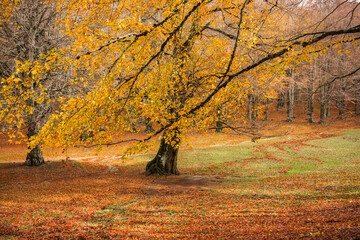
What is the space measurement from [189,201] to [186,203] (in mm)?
291

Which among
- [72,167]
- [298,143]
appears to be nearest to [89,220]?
[72,167]

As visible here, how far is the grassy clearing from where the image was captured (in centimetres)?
455

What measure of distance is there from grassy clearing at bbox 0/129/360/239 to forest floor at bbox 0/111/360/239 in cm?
2

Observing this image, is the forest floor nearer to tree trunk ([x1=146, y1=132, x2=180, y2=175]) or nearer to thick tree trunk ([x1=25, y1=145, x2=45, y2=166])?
thick tree trunk ([x1=25, y1=145, x2=45, y2=166])

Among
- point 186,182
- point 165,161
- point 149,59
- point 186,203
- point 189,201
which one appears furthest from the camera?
point 165,161

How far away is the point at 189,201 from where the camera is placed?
7.71m

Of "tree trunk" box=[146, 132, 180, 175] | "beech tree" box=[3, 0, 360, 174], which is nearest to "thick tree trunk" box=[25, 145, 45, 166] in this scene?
"tree trunk" box=[146, 132, 180, 175]

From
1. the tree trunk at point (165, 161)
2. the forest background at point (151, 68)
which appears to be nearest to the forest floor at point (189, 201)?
the forest background at point (151, 68)

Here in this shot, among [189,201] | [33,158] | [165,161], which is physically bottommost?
[189,201]

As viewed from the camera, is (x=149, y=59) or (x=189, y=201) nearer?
(x=149, y=59)

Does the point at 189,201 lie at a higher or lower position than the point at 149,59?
lower

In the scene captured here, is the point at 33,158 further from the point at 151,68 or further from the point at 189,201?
the point at 189,201

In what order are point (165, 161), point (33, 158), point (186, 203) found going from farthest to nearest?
1. point (33, 158)
2. point (165, 161)
3. point (186, 203)

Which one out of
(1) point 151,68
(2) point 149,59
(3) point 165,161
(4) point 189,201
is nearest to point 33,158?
(3) point 165,161
